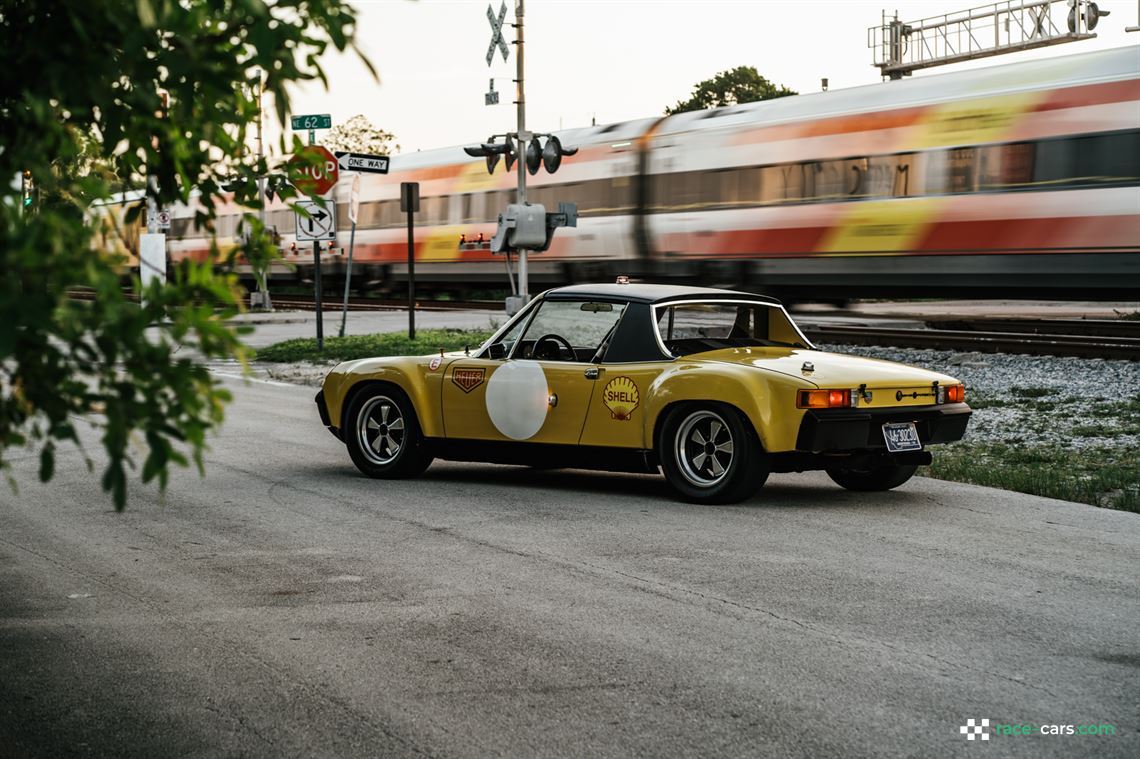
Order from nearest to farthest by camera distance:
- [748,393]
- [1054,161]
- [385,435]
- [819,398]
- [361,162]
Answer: [819,398] → [748,393] → [385,435] → [1054,161] → [361,162]

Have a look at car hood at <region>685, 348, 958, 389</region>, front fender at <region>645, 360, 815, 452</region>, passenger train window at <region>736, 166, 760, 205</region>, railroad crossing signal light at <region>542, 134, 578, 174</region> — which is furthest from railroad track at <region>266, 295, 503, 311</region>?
front fender at <region>645, 360, 815, 452</region>

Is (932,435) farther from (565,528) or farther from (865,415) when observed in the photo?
(565,528)

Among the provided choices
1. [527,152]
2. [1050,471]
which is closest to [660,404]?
[1050,471]

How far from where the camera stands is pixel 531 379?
939 centimetres

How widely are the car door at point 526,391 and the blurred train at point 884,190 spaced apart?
40.5 ft

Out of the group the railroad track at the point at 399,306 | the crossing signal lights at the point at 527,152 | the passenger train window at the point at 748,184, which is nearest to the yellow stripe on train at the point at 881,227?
the passenger train window at the point at 748,184

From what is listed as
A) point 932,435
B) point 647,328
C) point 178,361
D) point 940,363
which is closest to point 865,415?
point 932,435

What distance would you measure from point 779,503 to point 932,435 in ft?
3.26

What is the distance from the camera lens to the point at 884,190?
22719mm

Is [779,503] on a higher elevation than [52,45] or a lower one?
lower

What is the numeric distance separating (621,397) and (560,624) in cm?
333

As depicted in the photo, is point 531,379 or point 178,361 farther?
point 531,379

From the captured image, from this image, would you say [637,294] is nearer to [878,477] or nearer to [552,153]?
[878,477]

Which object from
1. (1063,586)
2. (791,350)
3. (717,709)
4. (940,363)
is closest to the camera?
(717,709)
